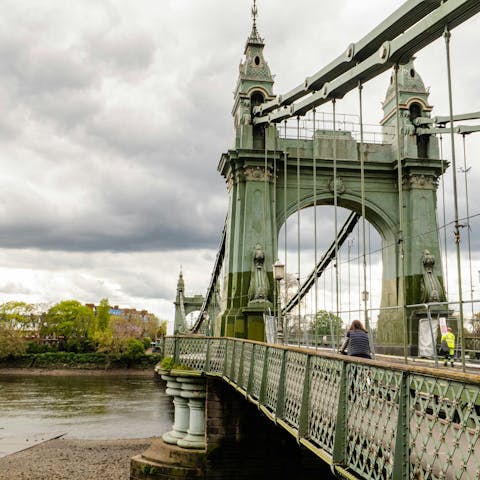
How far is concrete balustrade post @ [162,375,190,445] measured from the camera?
488 inches

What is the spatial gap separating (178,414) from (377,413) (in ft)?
30.0

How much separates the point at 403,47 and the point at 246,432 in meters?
7.68

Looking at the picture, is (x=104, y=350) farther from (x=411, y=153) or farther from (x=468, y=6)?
(x=468, y=6)

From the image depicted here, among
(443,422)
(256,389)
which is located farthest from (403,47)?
(443,422)

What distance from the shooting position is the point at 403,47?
8.65 meters

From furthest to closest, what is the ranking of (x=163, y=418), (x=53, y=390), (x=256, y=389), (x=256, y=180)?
(x=53, y=390) < (x=163, y=418) < (x=256, y=180) < (x=256, y=389)

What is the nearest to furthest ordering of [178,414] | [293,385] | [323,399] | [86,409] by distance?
Answer: [323,399], [293,385], [178,414], [86,409]

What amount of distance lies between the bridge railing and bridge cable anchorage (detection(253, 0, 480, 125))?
14.5ft

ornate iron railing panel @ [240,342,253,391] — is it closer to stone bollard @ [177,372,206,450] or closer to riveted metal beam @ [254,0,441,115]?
stone bollard @ [177,372,206,450]

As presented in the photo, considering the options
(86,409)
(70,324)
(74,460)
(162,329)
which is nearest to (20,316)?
(70,324)

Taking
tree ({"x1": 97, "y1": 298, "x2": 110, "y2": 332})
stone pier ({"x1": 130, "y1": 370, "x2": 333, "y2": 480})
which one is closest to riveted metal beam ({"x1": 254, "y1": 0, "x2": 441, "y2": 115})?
stone pier ({"x1": 130, "y1": 370, "x2": 333, "y2": 480})

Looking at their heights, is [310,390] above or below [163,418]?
above

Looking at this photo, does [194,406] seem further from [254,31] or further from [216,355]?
[254,31]

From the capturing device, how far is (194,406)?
40.2 ft
